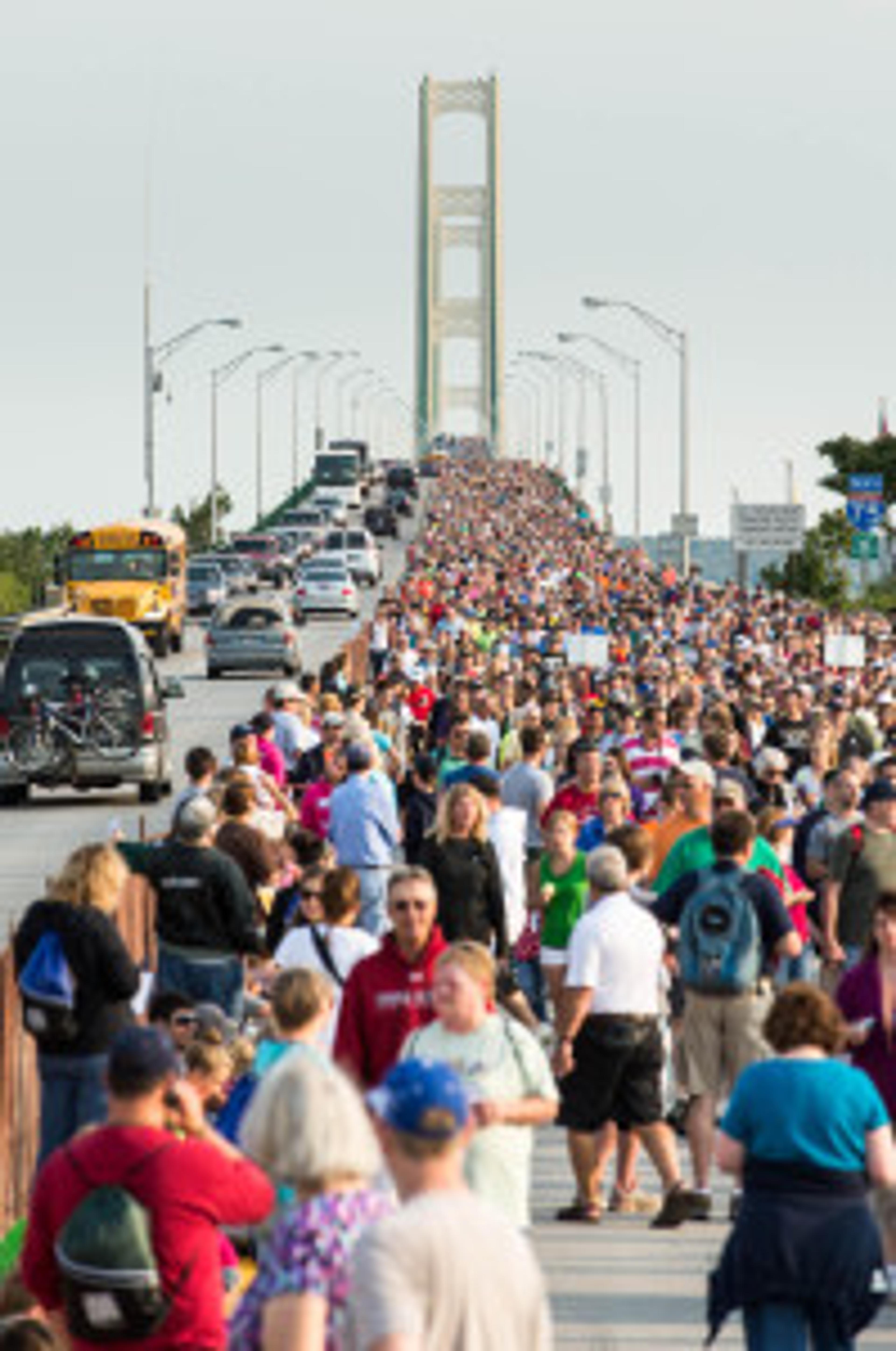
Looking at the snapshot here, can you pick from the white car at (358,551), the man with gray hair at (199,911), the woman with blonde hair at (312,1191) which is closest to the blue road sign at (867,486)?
the white car at (358,551)

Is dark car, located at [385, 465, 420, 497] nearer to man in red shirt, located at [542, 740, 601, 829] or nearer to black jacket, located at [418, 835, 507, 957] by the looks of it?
man in red shirt, located at [542, 740, 601, 829]

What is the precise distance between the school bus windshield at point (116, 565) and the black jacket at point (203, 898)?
50.4 meters

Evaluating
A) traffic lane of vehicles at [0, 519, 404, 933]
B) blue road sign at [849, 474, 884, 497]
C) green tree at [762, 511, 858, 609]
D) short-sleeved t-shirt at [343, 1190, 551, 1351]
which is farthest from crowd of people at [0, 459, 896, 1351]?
green tree at [762, 511, 858, 609]

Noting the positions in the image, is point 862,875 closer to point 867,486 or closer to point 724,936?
point 724,936

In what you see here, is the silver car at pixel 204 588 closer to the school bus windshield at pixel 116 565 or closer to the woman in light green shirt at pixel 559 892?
the school bus windshield at pixel 116 565

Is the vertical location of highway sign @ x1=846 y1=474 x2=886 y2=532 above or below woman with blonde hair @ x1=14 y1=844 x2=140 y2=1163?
above

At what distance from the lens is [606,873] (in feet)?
45.9

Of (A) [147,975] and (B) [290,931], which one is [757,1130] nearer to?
(B) [290,931]

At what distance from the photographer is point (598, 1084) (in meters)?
14.4

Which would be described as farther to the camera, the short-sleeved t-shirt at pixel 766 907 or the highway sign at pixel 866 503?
the highway sign at pixel 866 503

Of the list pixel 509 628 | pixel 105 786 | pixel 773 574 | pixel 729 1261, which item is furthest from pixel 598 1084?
pixel 773 574

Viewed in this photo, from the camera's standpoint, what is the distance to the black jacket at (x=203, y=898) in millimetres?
15453

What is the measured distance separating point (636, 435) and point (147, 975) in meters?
107

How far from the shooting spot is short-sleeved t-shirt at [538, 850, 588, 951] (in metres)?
16.7
